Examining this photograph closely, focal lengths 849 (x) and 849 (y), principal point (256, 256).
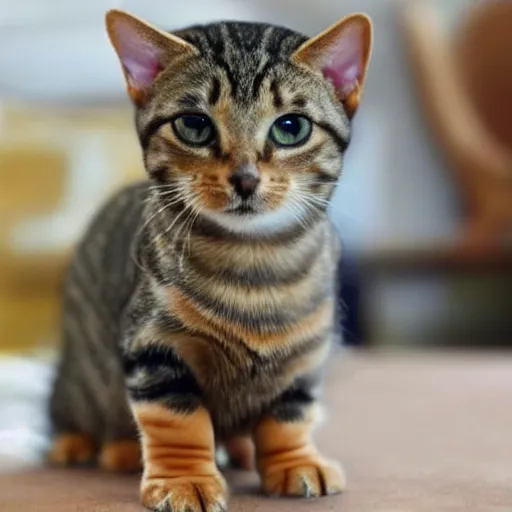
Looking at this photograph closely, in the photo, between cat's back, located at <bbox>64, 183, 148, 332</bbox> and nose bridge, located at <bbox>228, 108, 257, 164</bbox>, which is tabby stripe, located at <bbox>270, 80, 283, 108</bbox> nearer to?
nose bridge, located at <bbox>228, 108, 257, 164</bbox>

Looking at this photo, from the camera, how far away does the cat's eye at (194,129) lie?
2.80 feet

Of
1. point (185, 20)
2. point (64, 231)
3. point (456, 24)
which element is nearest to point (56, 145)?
point (64, 231)

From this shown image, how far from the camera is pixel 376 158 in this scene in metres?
2.96

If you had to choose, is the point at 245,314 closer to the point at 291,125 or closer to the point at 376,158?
the point at 291,125

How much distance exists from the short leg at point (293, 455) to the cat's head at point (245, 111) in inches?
8.4

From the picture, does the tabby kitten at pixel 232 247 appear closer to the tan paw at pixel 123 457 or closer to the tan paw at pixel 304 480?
the tan paw at pixel 304 480

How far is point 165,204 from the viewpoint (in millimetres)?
907

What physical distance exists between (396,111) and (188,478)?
2.37 meters

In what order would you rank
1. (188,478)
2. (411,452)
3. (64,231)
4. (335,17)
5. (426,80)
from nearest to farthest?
(188,478) → (411,452) → (64,231) → (426,80) → (335,17)

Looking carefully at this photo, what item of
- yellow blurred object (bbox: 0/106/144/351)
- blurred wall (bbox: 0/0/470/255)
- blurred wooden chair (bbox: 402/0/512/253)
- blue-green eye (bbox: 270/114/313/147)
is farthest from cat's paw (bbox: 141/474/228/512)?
blurred wall (bbox: 0/0/470/255)

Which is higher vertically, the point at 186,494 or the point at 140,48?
the point at 140,48

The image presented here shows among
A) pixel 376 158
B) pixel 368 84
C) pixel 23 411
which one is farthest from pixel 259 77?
pixel 368 84

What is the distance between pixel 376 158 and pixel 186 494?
2.27 meters

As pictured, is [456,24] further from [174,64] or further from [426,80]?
[174,64]
